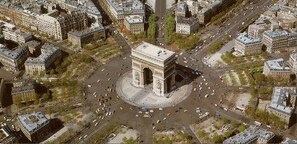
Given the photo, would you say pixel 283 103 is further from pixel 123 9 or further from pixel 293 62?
pixel 123 9

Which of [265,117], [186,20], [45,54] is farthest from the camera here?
[186,20]

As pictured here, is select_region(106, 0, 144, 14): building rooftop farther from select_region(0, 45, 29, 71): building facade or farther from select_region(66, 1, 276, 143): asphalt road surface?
select_region(0, 45, 29, 71): building facade

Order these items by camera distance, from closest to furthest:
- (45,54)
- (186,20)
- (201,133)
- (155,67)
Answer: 1. (201,133)
2. (155,67)
3. (45,54)
4. (186,20)

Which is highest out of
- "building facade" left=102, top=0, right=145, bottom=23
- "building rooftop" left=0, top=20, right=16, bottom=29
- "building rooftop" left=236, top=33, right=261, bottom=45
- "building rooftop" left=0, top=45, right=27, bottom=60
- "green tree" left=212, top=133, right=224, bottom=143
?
"building facade" left=102, top=0, right=145, bottom=23

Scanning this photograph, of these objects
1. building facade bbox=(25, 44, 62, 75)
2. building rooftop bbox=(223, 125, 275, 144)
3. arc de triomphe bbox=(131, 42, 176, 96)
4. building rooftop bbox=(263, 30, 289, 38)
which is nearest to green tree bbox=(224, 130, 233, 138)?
building rooftop bbox=(223, 125, 275, 144)

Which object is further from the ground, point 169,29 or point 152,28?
point 152,28

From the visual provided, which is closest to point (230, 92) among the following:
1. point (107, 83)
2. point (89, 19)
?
point (107, 83)

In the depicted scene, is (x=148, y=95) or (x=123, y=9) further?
(x=123, y=9)

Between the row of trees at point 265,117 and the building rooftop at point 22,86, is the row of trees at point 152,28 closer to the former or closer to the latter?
the building rooftop at point 22,86

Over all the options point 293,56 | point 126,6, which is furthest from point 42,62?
point 293,56
